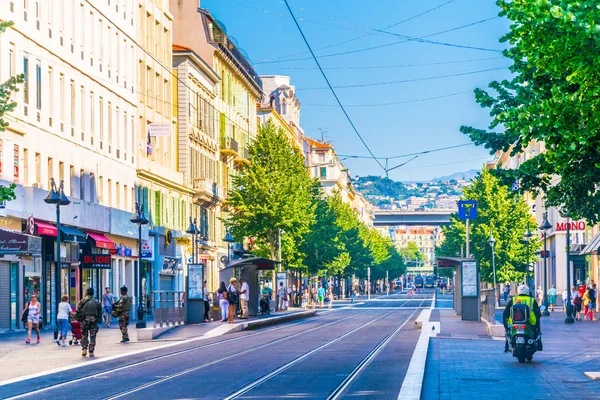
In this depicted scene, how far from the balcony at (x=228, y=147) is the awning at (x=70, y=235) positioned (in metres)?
38.4

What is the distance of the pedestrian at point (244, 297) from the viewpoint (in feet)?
162

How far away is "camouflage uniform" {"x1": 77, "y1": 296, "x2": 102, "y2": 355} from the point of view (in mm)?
28812

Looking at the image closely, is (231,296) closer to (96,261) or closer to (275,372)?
(96,261)

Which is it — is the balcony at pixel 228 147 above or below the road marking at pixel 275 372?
above

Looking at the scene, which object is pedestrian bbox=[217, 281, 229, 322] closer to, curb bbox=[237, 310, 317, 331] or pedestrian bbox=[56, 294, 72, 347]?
curb bbox=[237, 310, 317, 331]

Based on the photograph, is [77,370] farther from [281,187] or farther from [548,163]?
[281,187]

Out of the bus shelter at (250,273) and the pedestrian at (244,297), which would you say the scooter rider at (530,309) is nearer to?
the pedestrian at (244,297)

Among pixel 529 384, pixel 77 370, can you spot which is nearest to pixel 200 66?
pixel 77 370

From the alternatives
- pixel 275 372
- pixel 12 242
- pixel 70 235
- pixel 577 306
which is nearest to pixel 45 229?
pixel 70 235

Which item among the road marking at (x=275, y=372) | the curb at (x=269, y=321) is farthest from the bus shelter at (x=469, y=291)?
the road marking at (x=275, y=372)

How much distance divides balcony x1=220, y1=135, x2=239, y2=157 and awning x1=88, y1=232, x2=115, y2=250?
32433 millimetres

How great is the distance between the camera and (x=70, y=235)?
48344mm

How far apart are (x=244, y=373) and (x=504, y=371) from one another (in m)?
4.88

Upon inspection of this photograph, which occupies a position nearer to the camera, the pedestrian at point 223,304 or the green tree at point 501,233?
the pedestrian at point 223,304
